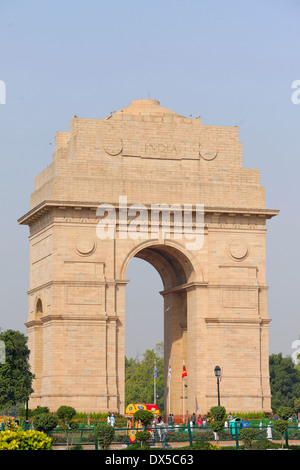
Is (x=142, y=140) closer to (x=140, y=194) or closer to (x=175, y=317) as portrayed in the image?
(x=140, y=194)

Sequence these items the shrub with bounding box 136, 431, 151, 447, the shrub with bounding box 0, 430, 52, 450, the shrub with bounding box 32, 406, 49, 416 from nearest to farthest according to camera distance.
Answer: the shrub with bounding box 0, 430, 52, 450 < the shrub with bounding box 136, 431, 151, 447 < the shrub with bounding box 32, 406, 49, 416

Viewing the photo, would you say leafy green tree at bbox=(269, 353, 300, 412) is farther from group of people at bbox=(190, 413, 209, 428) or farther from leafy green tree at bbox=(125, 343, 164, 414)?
group of people at bbox=(190, 413, 209, 428)

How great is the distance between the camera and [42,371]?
165 ft

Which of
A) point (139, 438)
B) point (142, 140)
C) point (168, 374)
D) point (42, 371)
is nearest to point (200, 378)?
point (168, 374)

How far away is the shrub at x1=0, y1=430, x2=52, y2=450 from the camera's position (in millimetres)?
21328

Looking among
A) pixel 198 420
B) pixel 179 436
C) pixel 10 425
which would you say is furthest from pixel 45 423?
pixel 198 420

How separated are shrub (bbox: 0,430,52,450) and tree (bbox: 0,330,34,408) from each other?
1051 inches

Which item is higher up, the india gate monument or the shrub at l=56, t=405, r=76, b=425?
the india gate monument

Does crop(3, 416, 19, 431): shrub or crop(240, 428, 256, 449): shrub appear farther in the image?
crop(3, 416, 19, 431): shrub

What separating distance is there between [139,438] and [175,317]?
21.6 meters

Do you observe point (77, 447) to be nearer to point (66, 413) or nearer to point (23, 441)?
point (66, 413)

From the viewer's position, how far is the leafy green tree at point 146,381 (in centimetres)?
10375

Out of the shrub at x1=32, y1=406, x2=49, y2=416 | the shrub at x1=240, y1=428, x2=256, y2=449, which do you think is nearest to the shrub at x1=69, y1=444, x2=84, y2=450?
the shrub at x1=240, y1=428, x2=256, y2=449

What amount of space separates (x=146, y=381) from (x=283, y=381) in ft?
48.6
